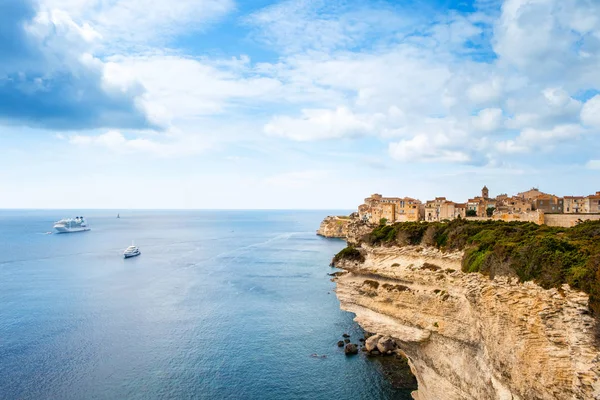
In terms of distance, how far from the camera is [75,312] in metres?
45.2

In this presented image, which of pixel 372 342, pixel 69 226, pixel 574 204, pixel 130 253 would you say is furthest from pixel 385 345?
pixel 69 226

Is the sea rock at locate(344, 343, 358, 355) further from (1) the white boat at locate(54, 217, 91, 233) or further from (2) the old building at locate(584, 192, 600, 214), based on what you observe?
(1) the white boat at locate(54, 217, 91, 233)

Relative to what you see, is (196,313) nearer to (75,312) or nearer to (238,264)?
(75,312)

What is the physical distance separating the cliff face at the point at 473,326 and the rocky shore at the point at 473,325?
0.04 metres

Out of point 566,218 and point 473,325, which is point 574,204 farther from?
point 473,325

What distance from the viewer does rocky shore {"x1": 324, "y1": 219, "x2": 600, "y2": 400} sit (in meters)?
13.9

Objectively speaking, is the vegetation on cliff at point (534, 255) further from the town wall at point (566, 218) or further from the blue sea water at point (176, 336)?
the blue sea water at point (176, 336)

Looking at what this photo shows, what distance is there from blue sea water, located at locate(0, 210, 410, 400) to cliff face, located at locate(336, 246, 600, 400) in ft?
20.3

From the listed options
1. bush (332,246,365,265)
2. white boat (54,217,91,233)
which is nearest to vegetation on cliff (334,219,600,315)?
bush (332,246,365,265)

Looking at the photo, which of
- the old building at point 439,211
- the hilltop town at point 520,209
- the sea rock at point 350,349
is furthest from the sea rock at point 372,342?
the old building at point 439,211

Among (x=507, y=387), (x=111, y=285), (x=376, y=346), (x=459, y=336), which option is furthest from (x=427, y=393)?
(x=111, y=285)

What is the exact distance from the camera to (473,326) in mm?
19281

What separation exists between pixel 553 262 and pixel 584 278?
1.63 m

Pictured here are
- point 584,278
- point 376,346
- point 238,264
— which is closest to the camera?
point 584,278
